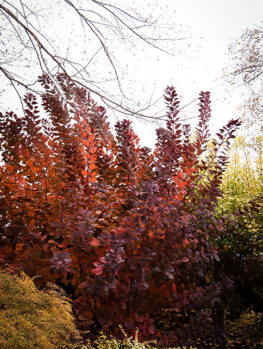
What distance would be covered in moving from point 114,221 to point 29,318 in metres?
1.45

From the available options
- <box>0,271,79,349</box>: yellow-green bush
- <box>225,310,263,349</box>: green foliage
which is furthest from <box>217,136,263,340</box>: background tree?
<box>0,271,79,349</box>: yellow-green bush

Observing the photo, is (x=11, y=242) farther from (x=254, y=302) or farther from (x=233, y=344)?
(x=254, y=302)

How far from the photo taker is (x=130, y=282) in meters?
3.20

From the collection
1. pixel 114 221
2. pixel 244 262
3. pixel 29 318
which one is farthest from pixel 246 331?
pixel 29 318

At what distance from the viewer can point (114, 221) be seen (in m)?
3.66

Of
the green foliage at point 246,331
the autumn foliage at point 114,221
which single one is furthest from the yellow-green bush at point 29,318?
the green foliage at point 246,331

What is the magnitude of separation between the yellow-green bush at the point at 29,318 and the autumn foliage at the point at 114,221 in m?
0.31

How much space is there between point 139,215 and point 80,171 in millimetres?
792

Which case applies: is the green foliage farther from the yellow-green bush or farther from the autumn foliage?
the yellow-green bush

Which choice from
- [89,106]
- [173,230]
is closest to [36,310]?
[173,230]

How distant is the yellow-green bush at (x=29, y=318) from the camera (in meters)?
2.13

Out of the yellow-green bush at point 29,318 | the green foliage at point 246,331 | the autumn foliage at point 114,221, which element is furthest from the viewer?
the green foliage at point 246,331

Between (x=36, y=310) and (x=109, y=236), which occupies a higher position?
(x=109, y=236)

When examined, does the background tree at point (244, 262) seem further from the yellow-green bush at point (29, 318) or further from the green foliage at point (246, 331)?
the yellow-green bush at point (29, 318)
